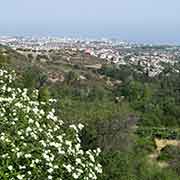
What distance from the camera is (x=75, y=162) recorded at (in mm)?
8109

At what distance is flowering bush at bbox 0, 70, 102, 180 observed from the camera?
7285 millimetres

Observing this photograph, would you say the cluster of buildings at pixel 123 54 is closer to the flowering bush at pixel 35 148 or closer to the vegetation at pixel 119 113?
the vegetation at pixel 119 113

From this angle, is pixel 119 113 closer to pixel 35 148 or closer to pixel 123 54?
pixel 35 148

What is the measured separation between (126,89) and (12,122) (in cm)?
4477

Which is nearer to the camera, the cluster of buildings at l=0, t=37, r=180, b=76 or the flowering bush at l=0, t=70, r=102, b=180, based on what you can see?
the flowering bush at l=0, t=70, r=102, b=180

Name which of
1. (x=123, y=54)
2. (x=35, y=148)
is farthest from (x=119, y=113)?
(x=123, y=54)

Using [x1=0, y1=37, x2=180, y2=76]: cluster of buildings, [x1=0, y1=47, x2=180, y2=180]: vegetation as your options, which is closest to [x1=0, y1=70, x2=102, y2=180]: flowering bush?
[x1=0, y1=47, x2=180, y2=180]: vegetation

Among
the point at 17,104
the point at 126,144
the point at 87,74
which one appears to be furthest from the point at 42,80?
the point at 17,104

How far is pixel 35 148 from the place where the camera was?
7.66 metres

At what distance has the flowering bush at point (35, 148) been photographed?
7.29 metres

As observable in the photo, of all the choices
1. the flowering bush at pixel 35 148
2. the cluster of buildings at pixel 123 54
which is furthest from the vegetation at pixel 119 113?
the cluster of buildings at pixel 123 54

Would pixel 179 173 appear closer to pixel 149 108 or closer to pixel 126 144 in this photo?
pixel 126 144

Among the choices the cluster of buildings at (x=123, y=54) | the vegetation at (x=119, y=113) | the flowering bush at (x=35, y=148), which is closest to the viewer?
the flowering bush at (x=35, y=148)

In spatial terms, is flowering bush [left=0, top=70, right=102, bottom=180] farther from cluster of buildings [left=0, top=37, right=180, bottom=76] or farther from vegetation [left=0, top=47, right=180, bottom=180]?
cluster of buildings [left=0, top=37, right=180, bottom=76]
